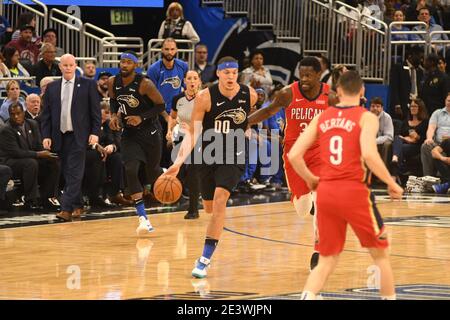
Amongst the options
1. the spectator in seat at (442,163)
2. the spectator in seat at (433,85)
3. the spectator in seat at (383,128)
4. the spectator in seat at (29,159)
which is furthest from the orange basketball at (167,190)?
the spectator in seat at (433,85)

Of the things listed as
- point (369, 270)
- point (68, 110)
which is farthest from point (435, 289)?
point (68, 110)

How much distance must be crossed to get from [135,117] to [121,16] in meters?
10.7

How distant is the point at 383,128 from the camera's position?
20953 mm

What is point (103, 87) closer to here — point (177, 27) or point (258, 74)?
point (177, 27)

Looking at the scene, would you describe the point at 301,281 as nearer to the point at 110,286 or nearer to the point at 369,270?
the point at 369,270

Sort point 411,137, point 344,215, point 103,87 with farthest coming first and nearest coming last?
→ point 411,137 → point 103,87 → point 344,215

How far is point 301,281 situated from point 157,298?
1692 mm

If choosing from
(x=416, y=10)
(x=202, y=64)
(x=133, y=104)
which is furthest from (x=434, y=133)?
(x=133, y=104)

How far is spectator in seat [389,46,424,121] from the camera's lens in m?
22.1

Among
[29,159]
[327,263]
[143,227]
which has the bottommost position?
[143,227]

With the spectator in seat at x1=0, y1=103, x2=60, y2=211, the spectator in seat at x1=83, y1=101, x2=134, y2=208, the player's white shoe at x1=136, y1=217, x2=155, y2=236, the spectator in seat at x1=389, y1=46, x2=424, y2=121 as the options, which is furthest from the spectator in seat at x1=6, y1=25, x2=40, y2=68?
the spectator in seat at x1=389, y1=46, x2=424, y2=121

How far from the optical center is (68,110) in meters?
15.8

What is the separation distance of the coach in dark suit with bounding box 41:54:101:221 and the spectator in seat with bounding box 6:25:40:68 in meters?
4.08

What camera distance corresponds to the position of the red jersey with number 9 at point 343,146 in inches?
330
